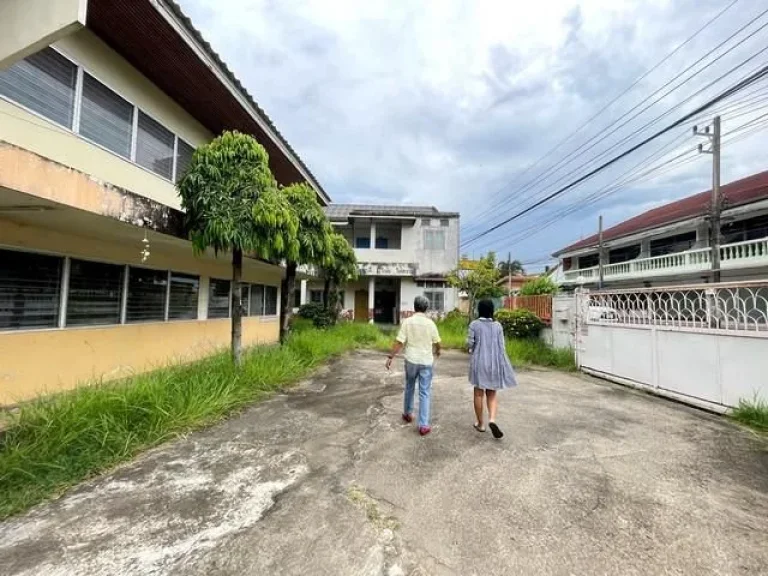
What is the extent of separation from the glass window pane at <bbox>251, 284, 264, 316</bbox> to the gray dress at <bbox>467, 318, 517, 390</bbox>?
9.20 m

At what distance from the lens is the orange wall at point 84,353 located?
15.0ft

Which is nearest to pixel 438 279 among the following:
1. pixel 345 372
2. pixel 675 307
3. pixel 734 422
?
pixel 345 372

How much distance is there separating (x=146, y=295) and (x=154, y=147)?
264 cm

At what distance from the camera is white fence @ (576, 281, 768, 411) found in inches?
183

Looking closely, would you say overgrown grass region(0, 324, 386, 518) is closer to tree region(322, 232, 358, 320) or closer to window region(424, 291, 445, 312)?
tree region(322, 232, 358, 320)

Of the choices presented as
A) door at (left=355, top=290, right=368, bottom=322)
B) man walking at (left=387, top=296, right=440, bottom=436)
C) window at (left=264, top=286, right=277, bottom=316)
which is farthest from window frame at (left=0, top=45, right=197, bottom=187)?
door at (left=355, top=290, right=368, bottom=322)

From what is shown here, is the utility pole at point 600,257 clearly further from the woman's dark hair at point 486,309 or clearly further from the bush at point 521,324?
the woman's dark hair at point 486,309

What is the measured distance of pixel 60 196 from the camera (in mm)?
3588

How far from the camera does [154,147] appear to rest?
6543mm

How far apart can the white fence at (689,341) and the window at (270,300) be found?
32.6ft

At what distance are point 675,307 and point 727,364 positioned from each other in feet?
3.90

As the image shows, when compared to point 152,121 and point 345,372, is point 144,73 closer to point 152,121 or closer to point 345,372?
point 152,121

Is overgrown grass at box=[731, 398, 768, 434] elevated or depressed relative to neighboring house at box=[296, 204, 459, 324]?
depressed

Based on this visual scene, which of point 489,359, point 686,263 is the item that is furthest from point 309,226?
point 686,263
